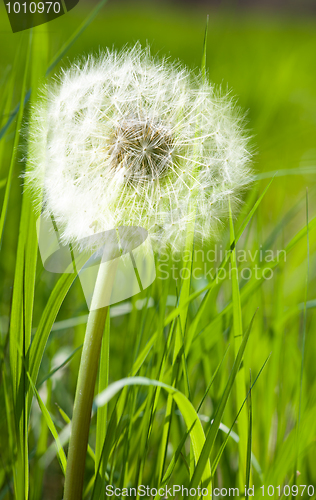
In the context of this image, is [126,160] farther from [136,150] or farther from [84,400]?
[84,400]

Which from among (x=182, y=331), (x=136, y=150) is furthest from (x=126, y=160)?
(x=182, y=331)

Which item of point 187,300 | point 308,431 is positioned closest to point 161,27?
point 187,300

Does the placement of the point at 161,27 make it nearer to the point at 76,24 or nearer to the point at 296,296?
the point at 76,24

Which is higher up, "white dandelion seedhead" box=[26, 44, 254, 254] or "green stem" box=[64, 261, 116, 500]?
"white dandelion seedhead" box=[26, 44, 254, 254]

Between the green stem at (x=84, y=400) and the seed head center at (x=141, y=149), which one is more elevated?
the seed head center at (x=141, y=149)
